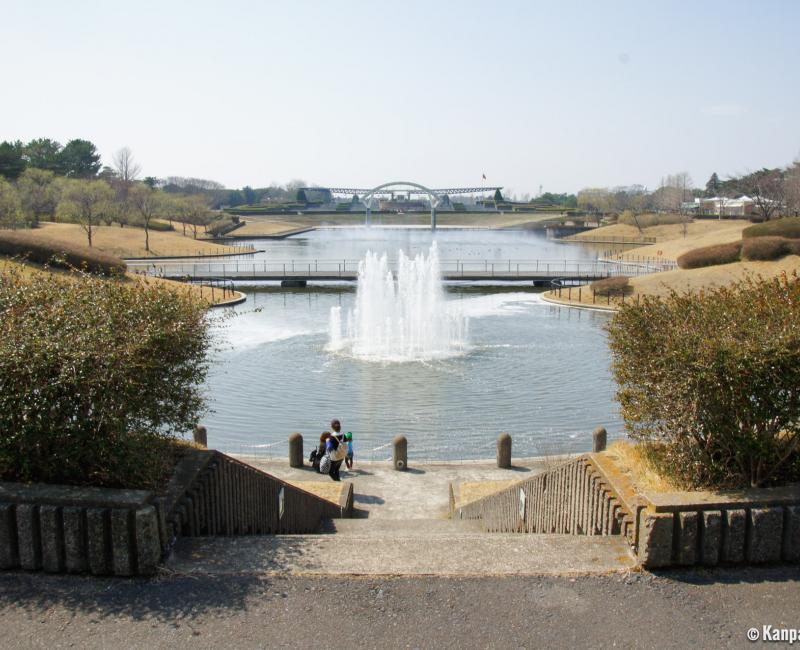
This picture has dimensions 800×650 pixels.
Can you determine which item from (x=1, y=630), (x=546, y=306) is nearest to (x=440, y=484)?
(x=1, y=630)

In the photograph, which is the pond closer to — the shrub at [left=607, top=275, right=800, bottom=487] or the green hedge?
the shrub at [left=607, top=275, right=800, bottom=487]

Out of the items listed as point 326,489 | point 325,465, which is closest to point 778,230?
point 325,465

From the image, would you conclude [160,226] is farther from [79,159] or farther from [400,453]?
[400,453]

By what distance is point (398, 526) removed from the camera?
12961 millimetres

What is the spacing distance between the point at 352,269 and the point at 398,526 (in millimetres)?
62870

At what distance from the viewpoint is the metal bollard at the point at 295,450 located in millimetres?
17375

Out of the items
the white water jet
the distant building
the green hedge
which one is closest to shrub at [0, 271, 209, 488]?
the white water jet

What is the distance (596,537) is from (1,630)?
6088 mm

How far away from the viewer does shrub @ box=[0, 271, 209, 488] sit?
25.7 ft

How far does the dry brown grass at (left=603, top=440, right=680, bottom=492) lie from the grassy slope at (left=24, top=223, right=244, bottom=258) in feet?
268

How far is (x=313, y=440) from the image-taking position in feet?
68.8

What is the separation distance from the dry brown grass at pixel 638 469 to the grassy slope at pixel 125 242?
81791 mm

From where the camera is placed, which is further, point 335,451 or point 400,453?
point 400,453

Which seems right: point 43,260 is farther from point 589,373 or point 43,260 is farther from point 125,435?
point 125,435
